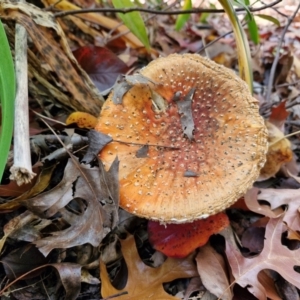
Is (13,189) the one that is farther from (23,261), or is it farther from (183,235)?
(183,235)

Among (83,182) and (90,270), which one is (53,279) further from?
(83,182)

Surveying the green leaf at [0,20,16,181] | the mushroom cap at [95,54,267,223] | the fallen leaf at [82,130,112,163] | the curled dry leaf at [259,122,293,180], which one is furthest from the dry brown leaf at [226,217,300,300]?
the green leaf at [0,20,16,181]

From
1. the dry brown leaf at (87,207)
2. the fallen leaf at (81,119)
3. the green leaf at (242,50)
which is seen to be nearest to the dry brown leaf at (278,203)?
the green leaf at (242,50)

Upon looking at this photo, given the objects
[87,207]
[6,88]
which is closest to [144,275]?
[87,207]

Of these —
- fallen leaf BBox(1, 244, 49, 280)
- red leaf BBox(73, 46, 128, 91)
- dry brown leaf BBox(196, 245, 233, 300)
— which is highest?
red leaf BBox(73, 46, 128, 91)

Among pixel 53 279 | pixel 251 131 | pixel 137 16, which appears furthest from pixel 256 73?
pixel 53 279

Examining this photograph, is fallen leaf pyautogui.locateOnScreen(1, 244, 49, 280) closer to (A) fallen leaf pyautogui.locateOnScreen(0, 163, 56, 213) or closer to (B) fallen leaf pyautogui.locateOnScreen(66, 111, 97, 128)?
(A) fallen leaf pyautogui.locateOnScreen(0, 163, 56, 213)

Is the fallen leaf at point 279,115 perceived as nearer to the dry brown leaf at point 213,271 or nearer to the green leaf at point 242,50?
the green leaf at point 242,50
